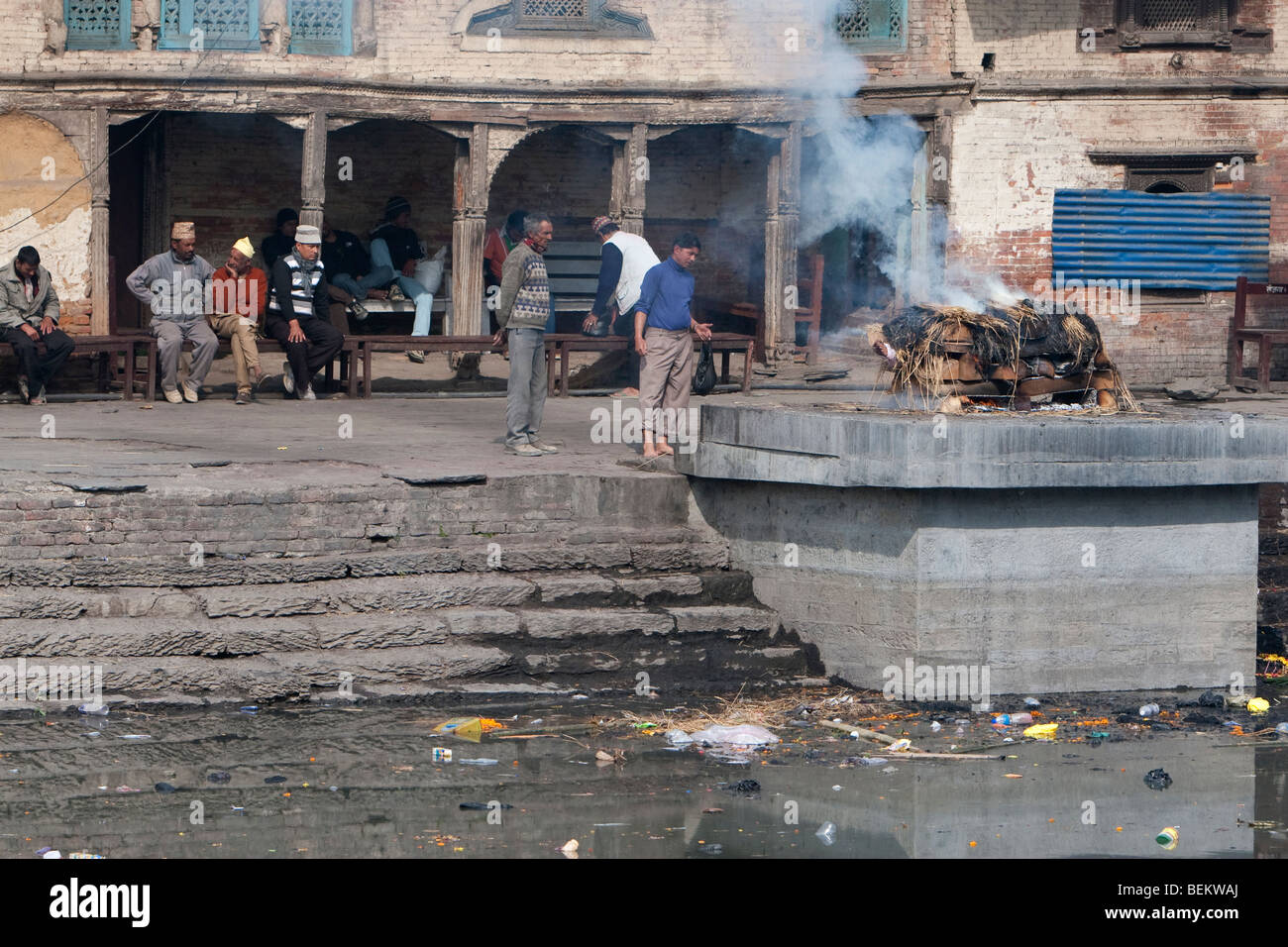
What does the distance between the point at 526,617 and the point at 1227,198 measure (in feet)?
Result: 40.4

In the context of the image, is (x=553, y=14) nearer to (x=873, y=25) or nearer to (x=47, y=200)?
(x=873, y=25)

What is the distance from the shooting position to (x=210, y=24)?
17375 mm

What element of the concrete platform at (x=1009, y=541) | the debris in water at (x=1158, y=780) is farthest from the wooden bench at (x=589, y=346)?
the debris in water at (x=1158, y=780)

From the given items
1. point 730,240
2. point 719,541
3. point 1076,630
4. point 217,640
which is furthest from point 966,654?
point 730,240

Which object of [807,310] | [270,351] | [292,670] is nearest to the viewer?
[292,670]

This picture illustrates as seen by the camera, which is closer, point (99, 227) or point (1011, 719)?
point (1011, 719)

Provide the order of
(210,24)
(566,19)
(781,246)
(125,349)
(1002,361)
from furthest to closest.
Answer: (781,246) → (566,19) → (210,24) → (125,349) → (1002,361)

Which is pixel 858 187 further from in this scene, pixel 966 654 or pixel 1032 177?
pixel 966 654

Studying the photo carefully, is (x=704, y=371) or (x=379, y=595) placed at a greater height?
(x=704, y=371)

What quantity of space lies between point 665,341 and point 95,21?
8.89 meters

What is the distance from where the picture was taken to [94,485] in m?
9.20

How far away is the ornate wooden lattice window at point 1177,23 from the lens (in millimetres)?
18359

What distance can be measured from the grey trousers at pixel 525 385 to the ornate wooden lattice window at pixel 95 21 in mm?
8148

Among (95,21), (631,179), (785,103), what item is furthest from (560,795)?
(785,103)
